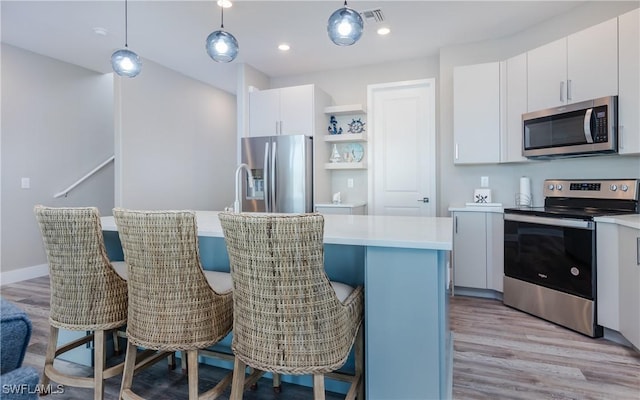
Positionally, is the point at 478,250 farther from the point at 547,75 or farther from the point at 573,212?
the point at 547,75

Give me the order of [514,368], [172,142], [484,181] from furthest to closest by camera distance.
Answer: [172,142], [484,181], [514,368]

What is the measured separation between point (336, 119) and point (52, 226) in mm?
3595

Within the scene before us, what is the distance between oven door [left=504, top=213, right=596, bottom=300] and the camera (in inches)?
101

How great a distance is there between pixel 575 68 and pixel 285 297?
313 cm

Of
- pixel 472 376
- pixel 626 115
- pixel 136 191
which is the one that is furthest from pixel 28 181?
pixel 626 115

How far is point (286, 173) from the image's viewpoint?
13.4 feet

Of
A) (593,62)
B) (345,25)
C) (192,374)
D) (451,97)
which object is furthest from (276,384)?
(451,97)

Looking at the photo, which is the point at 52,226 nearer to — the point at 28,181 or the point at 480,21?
the point at 28,181

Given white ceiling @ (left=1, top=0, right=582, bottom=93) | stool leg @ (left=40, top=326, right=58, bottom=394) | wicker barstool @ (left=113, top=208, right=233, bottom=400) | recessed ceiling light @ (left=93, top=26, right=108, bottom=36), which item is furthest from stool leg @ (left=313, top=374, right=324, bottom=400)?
recessed ceiling light @ (left=93, top=26, right=108, bottom=36)

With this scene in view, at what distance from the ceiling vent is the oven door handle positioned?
2180mm

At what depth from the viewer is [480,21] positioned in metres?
3.36

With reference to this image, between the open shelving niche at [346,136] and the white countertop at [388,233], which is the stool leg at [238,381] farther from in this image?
the open shelving niche at [346,136]

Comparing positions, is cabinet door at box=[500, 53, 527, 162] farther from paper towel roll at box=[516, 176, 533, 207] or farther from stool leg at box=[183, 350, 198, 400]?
stool leg at box=[183, 350, 198, 400]

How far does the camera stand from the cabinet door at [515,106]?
329 cm
